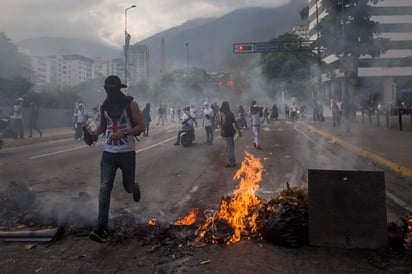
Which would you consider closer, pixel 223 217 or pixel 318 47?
pixel 223 217

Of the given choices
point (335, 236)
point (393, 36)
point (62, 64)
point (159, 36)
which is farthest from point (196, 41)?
point (62, 64)

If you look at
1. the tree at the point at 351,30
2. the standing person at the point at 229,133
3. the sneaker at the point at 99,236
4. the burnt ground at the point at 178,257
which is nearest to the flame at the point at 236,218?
the burnt ground at the point at 178,257

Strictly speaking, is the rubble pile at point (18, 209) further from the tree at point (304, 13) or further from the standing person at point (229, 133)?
the tree at point (304, 13)

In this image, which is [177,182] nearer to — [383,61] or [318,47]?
[383,61]

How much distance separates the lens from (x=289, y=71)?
15.2 meters

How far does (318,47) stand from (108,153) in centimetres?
726

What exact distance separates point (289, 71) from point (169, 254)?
509 inches

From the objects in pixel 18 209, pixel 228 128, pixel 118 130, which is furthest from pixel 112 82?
pixel 228 128

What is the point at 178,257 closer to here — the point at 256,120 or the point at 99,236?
the point at 99,236

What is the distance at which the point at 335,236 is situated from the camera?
142 inches

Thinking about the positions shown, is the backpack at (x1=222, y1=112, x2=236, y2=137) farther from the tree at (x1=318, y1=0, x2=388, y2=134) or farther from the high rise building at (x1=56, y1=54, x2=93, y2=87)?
the high rise building at (x1=56, y1=54, x2=93, y2=87)

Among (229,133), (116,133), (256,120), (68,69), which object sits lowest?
(229,133)

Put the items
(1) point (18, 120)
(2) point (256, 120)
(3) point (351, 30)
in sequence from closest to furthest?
→ 1. (3) point (351, 30)
2. (2) point (256, 120)
3. (1) point (18, 120)

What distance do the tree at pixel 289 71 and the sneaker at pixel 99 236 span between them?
10.8 metres
